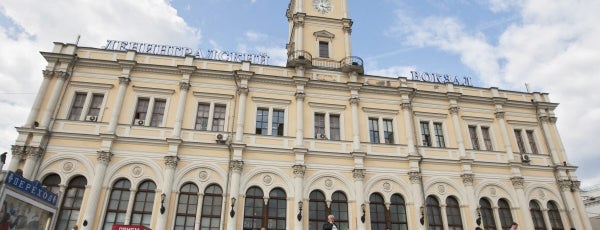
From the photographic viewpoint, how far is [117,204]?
18.5 m

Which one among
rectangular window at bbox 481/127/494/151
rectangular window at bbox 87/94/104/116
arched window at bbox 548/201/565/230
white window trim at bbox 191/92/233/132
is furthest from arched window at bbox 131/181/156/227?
arched window at bbox 548/201/565/230

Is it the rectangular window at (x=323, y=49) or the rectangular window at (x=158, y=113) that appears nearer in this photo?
the rectangular window at (x=158, y=113)

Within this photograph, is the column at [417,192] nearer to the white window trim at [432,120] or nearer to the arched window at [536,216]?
the white window trim at [432,120]

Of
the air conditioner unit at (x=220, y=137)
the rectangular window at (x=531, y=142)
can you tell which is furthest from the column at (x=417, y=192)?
the air conditioner unit at (x=220, y=137)

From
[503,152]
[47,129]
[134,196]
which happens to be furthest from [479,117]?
[47,129]

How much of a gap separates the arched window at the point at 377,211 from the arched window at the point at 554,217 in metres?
10.5

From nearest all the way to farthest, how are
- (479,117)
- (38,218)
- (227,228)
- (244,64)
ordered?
(38,218) < (227,228) < (244,64) < (479,117)

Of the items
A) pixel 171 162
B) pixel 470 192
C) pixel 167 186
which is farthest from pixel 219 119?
pixel 470 192

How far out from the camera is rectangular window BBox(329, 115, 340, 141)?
2222cm

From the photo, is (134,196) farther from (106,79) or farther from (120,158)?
(106,79)

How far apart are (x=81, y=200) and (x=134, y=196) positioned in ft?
8.19

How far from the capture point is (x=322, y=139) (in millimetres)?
21609

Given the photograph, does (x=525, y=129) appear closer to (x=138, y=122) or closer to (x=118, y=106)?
(x=138, y=122)

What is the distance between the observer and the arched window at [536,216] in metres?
21.9
